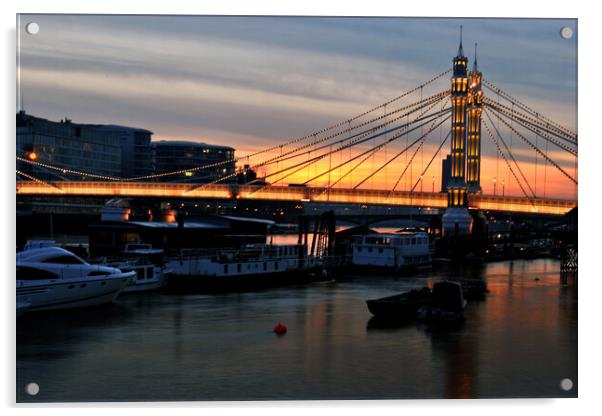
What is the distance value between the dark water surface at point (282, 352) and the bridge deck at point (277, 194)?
91.7 ft

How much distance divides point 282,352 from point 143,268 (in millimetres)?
14492

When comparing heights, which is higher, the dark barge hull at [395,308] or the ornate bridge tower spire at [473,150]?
the ornate bridge tower spire at [473,150]

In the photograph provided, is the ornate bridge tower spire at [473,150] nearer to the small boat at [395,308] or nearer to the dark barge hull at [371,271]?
the dark barge hull at [371,271]

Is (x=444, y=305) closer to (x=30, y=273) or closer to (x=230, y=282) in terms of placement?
(x=230, y=282)

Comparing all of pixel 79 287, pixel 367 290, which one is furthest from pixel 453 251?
pixel 79 287

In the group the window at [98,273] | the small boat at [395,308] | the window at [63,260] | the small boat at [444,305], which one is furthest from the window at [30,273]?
the small boat at [444,305]

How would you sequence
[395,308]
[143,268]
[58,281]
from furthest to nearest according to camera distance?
1. [143,268]
2. [58,281]
3. [395,308]

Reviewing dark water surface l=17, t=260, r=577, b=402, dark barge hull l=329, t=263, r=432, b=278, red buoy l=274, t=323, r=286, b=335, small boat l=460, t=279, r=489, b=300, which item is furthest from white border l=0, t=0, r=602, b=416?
dark barge hull l=329, t=263, r=432, b=278

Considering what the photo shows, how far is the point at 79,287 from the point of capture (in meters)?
28.7

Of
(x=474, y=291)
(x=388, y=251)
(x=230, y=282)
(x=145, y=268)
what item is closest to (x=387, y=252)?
(x=388, y=251)

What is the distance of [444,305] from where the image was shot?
27.6 m

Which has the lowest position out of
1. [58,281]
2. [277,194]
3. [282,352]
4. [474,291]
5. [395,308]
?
[282,352]

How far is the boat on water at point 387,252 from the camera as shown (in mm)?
46406

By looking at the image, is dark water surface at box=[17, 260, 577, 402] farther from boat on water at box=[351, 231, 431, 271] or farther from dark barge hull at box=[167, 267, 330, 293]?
boat on water at box=[351, 231, 431, 271]
